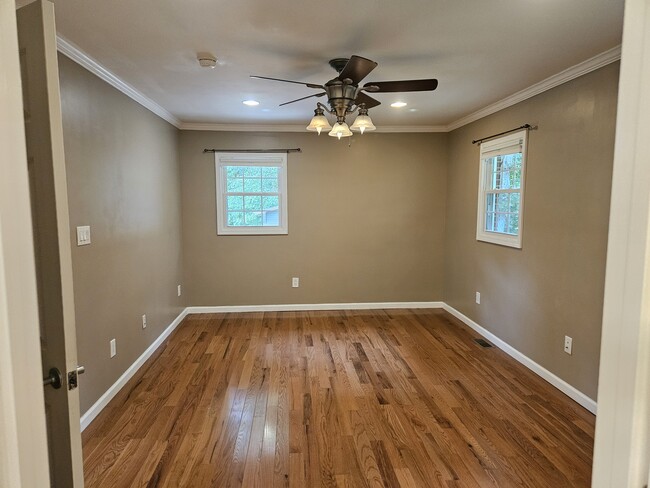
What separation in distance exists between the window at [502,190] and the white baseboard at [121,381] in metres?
3.63

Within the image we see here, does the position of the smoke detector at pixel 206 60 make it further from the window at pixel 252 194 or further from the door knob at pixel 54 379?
the window at pixel 252 194

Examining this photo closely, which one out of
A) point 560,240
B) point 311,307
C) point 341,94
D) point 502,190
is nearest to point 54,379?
point 341,94

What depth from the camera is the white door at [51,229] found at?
3.42ft

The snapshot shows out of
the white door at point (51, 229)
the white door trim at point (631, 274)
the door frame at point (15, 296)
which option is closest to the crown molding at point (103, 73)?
the white door at point (51, 229)

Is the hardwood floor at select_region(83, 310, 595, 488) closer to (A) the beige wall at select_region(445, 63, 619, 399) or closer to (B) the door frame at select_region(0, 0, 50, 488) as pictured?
(A) the beige wall at select_region(445, 63, 619, 399)

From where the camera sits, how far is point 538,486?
1.95 metres

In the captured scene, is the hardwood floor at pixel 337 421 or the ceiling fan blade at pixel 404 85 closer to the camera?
the hardwood floor at pixel 337 421

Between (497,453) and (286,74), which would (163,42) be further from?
(497,453)

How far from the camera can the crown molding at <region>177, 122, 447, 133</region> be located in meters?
4.74

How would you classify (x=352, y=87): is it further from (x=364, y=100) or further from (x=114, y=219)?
(x=114, y=219)

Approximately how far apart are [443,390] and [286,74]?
274 centimetres

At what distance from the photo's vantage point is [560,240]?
9.76 feet

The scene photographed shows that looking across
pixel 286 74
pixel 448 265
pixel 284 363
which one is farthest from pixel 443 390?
pixel 286 74

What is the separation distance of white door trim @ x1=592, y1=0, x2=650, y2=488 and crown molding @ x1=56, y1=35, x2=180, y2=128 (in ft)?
8.97
